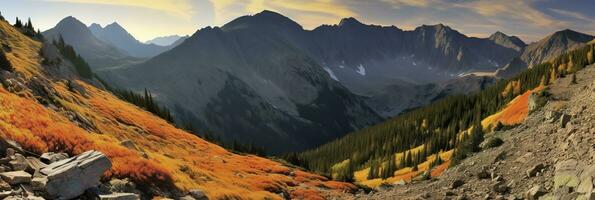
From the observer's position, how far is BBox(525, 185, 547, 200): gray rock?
96.9 feet

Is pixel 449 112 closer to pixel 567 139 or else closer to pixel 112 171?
pixel 567 139

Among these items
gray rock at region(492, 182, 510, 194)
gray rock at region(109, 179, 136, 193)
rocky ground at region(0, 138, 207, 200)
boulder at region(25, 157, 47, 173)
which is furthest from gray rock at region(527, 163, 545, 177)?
boulder at region(25, 157, 47, 173)

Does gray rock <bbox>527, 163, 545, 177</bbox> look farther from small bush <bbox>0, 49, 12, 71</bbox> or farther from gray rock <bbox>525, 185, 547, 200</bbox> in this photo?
small bush <bbox>0, 49, 12, 71</bbox>

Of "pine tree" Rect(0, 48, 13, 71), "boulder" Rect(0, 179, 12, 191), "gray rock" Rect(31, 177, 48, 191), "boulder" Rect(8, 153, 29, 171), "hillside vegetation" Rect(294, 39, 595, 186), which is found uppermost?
"pine tree" Rect(0, 48, 13, 71)

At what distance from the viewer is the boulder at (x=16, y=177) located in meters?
22.1

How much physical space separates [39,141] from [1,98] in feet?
29.5

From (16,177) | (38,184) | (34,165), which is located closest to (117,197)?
(38,184)

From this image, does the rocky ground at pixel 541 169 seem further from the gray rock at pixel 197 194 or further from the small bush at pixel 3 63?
the small bush at pixel 3 63

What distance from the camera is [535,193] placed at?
29.7 metres

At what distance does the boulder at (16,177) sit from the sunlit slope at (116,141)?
516cm

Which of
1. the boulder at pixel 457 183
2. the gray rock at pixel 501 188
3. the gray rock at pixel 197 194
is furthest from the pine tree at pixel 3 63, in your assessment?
the gray rock at pixel 501 188

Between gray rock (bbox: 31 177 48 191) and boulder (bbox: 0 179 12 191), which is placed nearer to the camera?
boulder (bbox: 0 179 12 191)

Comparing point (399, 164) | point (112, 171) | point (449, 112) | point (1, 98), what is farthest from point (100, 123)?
point (449, 112)

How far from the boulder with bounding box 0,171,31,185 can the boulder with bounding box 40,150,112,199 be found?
1.02 metres
